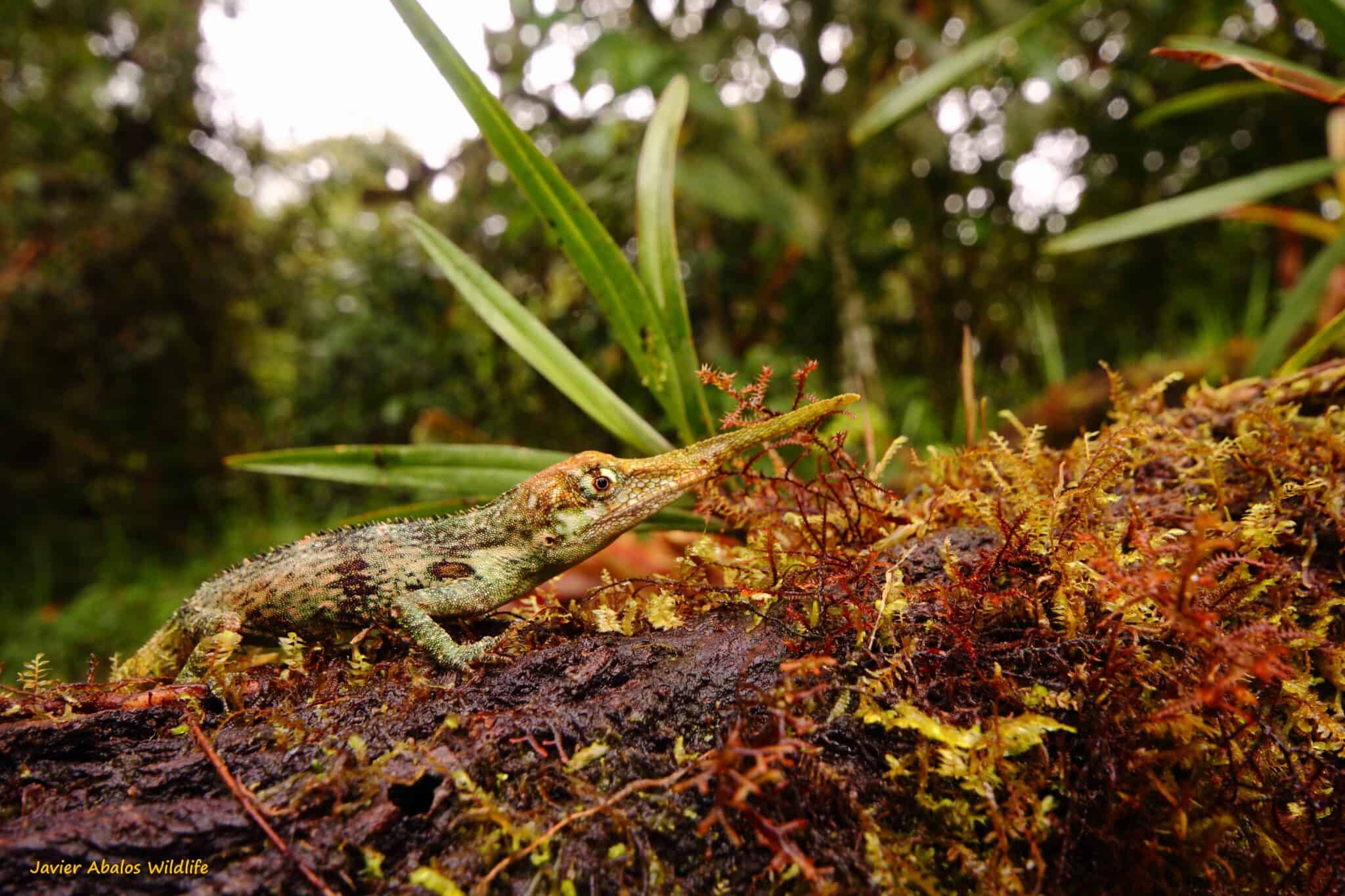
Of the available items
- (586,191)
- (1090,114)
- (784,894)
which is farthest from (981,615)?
(1090,114)

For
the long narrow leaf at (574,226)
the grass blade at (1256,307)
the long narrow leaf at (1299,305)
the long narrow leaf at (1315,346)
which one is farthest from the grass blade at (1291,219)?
the long narrow leaf at (574,226)

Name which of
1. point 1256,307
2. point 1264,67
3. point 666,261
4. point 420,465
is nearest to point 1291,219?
point 1256,307

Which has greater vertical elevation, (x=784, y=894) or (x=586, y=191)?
(x=586, y=191)

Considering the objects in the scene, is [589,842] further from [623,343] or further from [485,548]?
[623,343]

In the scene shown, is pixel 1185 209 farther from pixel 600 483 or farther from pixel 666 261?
pixel 600 483

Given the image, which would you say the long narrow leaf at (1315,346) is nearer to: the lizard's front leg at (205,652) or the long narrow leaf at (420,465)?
the long narrow leaf at (420,465)

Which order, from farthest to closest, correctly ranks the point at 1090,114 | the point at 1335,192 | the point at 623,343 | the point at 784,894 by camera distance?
1. the point at 1090,114
2. the point at 1335,192
3. the point at 623,343
4. the point at 784,894

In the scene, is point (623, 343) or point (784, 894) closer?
point (784, 894)
